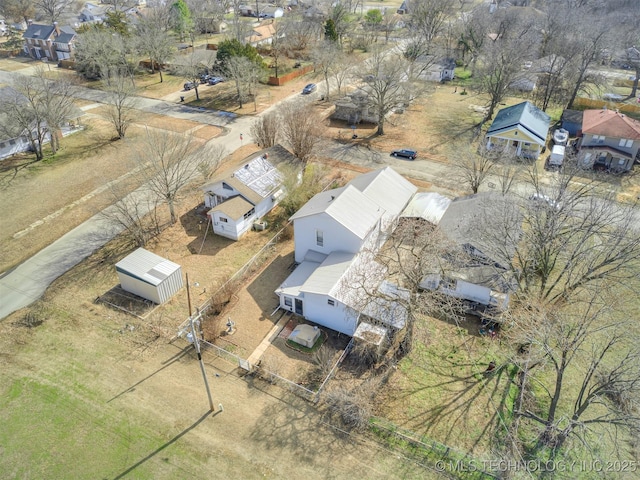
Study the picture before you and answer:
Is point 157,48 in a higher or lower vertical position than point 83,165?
higher

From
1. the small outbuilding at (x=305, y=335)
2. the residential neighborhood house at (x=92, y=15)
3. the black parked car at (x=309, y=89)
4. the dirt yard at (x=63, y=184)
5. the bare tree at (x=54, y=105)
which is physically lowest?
the small outbuilding at (x=305, y=335)

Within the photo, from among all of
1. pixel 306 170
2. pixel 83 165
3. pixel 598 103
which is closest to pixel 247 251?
pixel 306 170

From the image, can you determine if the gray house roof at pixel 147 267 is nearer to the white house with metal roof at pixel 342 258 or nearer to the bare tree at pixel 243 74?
the white house with metal roof at pixel 342 258

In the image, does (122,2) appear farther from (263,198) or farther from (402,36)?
(263,198)

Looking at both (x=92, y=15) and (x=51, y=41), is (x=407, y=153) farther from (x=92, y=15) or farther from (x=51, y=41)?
(x=92, y=15)

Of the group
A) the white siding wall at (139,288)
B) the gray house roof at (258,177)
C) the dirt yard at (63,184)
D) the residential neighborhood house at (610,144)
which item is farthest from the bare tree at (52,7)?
the residential neighborhood house at (610,144)

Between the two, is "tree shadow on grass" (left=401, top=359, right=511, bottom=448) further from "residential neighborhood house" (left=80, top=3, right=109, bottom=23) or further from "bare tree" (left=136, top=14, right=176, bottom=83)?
"residential neighborhood house" (left=80, top=3, right=109, bottom=23)
